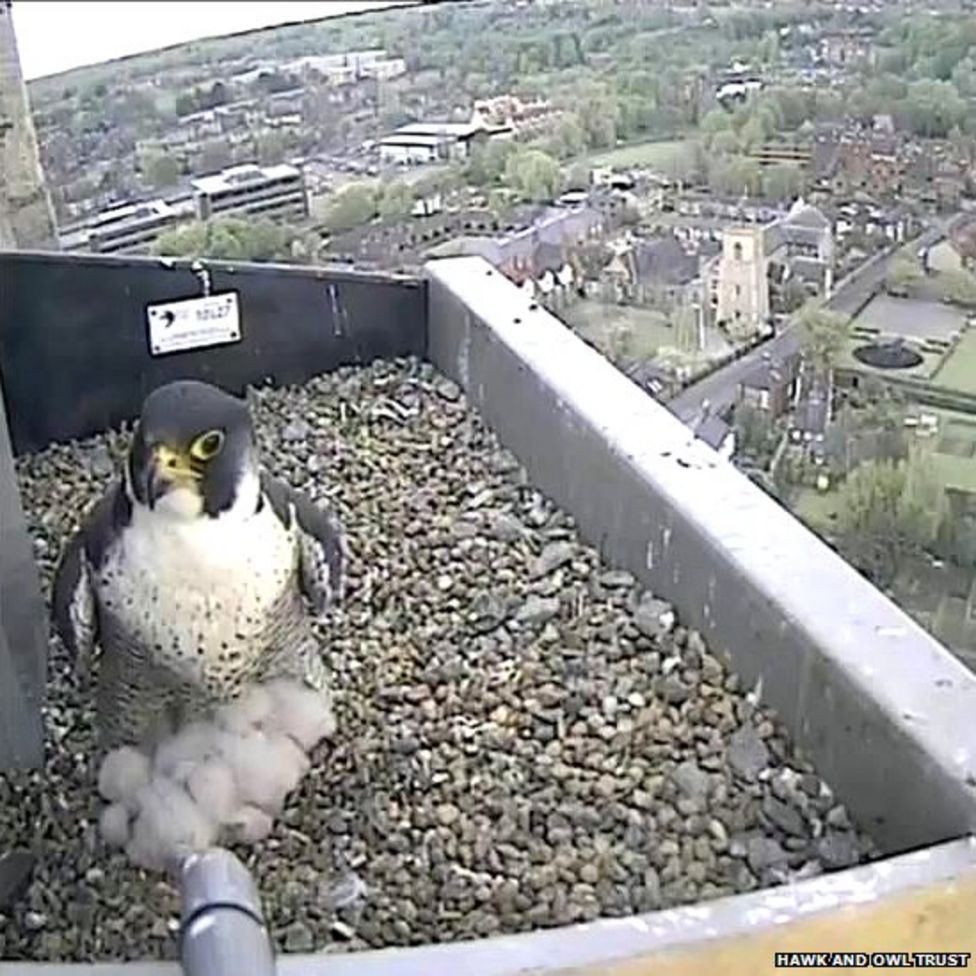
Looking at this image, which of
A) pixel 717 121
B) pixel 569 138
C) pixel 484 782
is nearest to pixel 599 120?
pixel 569 138

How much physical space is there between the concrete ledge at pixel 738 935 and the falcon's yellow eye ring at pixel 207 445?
54 cm

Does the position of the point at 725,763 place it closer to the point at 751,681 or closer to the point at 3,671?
the point at 751,681

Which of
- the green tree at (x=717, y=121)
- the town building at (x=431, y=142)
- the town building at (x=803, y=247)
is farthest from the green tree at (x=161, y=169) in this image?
the town building at (x=803, y=247)

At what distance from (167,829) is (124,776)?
11 centimetres

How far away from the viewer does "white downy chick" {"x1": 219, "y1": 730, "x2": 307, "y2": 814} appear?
1.52m

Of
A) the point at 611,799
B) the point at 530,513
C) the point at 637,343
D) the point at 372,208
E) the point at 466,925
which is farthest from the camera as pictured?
the point at 372,208

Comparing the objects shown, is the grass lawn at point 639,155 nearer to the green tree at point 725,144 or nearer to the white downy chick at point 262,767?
the green tree at point 725,144

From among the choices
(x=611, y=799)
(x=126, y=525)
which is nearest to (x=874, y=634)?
(x=611, y=799)

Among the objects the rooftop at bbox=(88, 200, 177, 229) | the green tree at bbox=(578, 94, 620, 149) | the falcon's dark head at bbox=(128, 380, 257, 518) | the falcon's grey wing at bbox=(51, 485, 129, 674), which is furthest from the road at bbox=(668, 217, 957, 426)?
the rooftop at bbox=(88, 200, 177, 229)

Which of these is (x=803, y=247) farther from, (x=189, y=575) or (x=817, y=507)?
(x=189, y=575)

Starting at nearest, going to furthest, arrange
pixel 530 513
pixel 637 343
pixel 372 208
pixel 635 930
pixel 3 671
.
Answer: pixel 635 930
pixel 3 671
pixel 637 343
pixel 530 513
pixel 372 208

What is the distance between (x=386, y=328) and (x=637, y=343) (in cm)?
76

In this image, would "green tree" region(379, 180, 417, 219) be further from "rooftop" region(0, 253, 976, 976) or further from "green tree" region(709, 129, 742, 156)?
"green tree" region(709, 129, 742, 156)

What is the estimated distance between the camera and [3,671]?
1625mm
